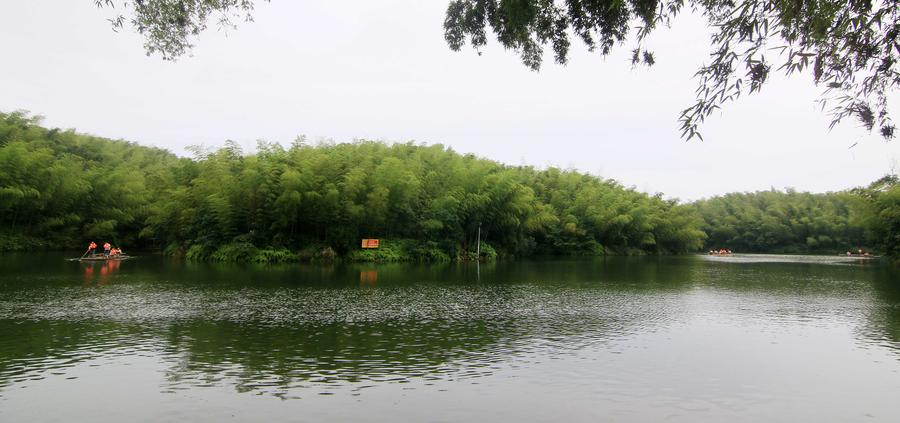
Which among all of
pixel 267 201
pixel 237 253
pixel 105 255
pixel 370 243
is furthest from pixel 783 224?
pixel 105 255

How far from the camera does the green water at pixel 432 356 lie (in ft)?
20.1

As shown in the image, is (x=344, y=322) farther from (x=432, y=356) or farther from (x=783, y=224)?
(x=783, y=224)

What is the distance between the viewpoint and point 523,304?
14.4m

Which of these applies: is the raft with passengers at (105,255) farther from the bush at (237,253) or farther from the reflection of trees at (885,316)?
the reflection of trees at (885,316)

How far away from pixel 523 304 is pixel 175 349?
8.60 meters

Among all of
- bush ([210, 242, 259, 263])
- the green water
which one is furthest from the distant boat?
the green water

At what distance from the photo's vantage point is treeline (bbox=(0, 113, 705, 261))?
30.2m

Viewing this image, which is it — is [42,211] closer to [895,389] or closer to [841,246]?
[895,389]

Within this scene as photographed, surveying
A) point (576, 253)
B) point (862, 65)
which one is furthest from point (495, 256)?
point (862, 65)

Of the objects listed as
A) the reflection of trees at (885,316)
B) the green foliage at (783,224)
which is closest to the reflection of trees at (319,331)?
the reflection of trees at (885,316)

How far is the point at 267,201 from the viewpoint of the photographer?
29.7 meters

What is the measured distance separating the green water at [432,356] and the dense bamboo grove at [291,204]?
14267mm

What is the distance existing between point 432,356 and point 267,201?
77.2 ft

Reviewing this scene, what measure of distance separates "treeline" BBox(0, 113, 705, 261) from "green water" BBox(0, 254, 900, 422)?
14149 mm
